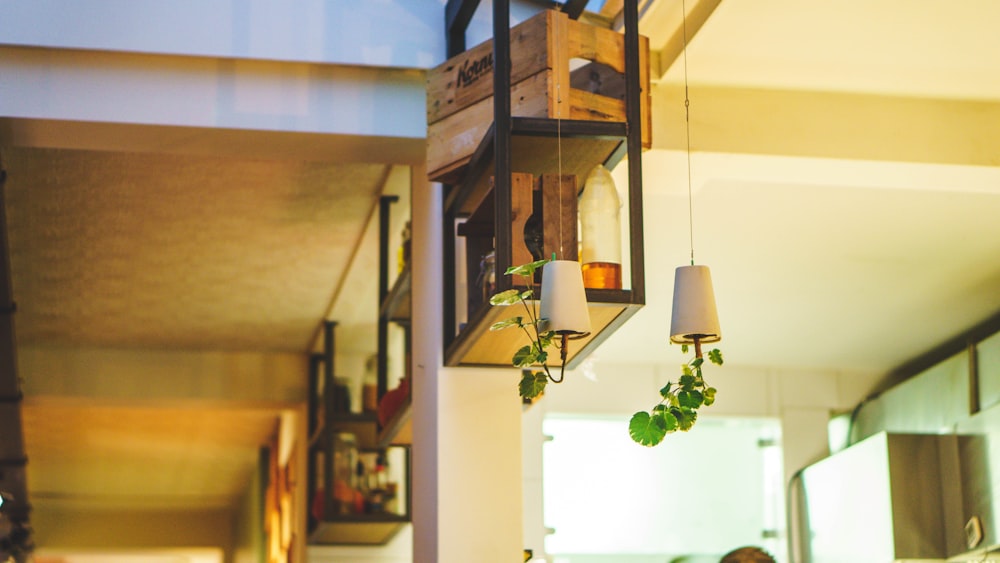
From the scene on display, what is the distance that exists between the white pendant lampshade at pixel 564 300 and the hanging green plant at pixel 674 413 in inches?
8.2

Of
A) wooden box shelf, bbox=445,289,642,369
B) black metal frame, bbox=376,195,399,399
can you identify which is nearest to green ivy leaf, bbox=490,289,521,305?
wooden box shelf, bbox=445,289,642,369

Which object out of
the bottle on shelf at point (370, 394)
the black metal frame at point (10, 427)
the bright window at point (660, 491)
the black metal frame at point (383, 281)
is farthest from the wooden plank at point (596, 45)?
the bright window at point (660, 491)

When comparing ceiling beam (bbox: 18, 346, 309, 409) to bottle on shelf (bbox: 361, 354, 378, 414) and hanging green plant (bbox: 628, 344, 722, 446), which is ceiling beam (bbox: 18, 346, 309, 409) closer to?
bottle on shelf (bbox: 361, 354, 378, 414)

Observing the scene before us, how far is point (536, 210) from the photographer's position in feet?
9.16

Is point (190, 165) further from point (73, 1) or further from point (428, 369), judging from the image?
point (428, 369)

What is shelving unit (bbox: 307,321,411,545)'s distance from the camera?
623cm

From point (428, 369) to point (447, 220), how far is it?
42 cm

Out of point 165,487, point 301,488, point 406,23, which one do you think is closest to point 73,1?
point 406,23

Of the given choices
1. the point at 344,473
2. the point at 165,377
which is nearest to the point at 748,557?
the point at 344,473

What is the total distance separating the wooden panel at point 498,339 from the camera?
276 cm

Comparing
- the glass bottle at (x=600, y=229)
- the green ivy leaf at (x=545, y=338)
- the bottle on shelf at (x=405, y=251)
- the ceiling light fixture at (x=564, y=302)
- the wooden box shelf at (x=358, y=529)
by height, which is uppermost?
the bottle on shelf at (x=405, y=251)

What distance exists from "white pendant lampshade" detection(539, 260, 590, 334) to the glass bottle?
0.30 meters

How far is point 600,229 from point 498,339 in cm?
44

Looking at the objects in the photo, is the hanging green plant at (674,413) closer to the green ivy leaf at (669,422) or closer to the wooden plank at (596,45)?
the green ivy leaf at (669,422)
